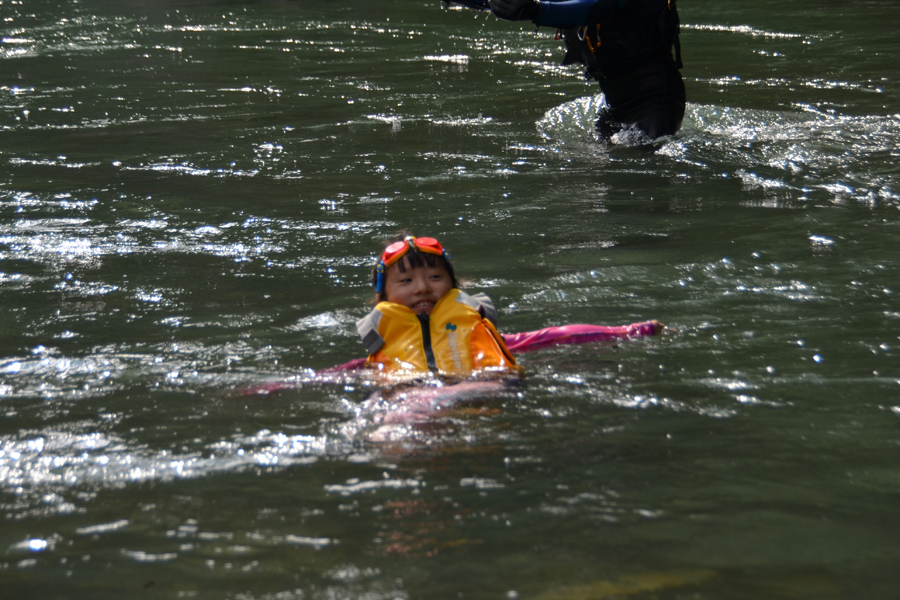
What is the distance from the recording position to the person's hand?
798cm

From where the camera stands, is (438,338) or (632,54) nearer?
(438,338)

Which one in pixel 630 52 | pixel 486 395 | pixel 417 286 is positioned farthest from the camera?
pixel 630 52

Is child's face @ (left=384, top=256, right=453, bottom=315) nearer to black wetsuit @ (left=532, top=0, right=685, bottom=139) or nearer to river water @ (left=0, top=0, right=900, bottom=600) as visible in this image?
river water @ (left=0, top=0, right=900, bottom=600)

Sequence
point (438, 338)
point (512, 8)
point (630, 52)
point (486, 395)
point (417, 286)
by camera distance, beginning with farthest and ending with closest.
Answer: point (630, 52), point (512, 8), point (417, 286), point (438, 338), point (486, 395)

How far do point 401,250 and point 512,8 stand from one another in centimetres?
333

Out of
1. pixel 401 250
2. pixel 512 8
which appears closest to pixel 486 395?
pixel 401 250

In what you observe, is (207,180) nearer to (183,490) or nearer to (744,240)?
(744,240)

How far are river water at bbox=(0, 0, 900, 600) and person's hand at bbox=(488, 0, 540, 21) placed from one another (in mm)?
1374

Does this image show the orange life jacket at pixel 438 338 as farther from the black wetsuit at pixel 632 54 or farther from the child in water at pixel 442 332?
the black wetsuit at pixel 632 54

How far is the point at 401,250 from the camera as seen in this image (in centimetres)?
540

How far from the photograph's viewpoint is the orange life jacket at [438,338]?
5082mm

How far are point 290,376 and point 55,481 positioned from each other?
1335 millimetres

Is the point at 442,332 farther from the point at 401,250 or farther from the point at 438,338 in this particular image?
the point at 401,250

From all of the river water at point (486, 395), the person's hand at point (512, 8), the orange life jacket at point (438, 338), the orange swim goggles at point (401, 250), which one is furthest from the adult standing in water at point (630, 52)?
the orange life jacket at point (438, 338)
